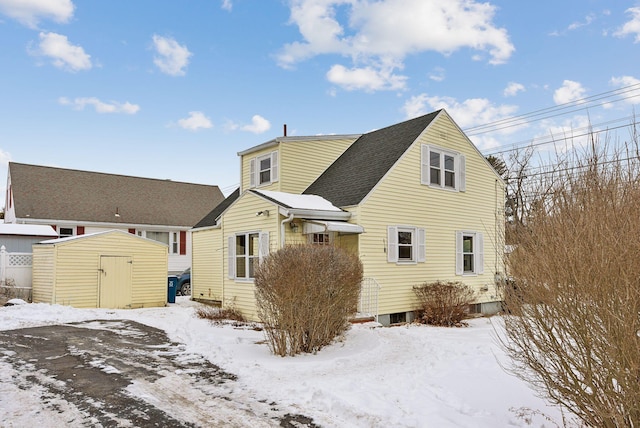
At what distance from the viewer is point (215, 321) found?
39.2ft

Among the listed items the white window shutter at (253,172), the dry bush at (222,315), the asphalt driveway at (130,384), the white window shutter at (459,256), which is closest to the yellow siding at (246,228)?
the dry bush at (222,315)

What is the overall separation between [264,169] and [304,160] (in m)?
1.54

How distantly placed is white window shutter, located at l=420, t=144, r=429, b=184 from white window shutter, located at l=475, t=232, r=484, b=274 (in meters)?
3.25

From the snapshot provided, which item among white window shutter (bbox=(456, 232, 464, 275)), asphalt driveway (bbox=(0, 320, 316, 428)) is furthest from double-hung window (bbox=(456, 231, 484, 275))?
asphalt driveway (bbox=(0, 320, 316, 428))

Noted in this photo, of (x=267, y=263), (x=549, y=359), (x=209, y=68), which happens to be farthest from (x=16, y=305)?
(x=549, y=359)

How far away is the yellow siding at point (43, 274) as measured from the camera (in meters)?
15.0

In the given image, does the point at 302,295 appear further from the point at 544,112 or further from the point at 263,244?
the point at 544,112

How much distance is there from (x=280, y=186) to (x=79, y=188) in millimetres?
14880

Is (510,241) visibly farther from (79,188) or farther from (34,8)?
(79,188)

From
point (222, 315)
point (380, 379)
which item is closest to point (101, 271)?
point (222, 315)

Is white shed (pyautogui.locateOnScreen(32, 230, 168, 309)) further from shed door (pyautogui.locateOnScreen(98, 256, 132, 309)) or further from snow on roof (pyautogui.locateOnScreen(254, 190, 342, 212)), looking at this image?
snow on roof (pyautogui.locateOnScreen(254, 190, 342, 212))

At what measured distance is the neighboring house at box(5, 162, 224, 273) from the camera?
2272 centimetres

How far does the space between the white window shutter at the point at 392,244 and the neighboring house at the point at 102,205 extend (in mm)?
15822

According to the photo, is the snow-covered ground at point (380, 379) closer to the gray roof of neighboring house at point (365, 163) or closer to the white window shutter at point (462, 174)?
the gray roof of neighboring house at point (365, 163)
